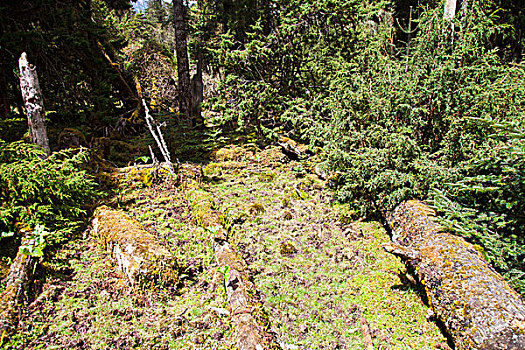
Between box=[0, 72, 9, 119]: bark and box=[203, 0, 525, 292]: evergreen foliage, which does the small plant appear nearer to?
box=[0, 72, 9, 119]: bark

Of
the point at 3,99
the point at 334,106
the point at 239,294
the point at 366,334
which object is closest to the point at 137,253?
the point at 239,294

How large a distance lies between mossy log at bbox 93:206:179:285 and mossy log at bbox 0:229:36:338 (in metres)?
0.89

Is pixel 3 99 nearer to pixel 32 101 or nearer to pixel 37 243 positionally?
pixel 32 101

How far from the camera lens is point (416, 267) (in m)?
3.37

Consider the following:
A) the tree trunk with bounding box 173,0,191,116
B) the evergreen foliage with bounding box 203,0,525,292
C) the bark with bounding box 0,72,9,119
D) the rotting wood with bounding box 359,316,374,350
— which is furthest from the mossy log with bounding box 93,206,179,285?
the tree trunk with bounding box 173,0,191,116

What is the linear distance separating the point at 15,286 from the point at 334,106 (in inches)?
229

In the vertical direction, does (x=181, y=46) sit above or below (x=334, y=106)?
above

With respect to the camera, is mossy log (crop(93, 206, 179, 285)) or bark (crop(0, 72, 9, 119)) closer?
mossy log (crop(93, 206, 179, 285))

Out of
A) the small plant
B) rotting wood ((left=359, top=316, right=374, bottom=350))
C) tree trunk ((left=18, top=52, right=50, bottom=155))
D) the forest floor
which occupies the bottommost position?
rotting wood ((left=359, top=316, right=374, bottom=350))

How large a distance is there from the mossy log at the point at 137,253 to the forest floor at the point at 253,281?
0.14m

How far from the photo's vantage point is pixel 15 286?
3.00 metres

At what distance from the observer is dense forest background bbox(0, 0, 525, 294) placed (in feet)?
11.8

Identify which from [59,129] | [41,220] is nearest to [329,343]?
[41,220]

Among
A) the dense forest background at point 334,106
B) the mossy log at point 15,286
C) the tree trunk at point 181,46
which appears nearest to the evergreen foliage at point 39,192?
the dense forest background at point 334,106
